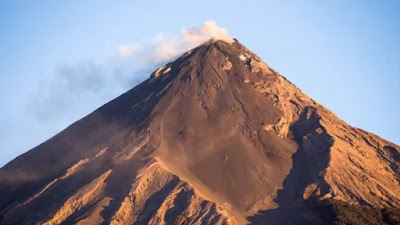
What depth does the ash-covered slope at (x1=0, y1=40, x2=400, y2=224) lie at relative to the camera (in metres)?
146

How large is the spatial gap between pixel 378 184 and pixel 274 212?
21.3 metres

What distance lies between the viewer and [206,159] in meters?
159

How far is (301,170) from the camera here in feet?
524

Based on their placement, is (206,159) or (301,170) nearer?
(206,159)

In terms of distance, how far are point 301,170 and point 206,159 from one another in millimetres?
17771

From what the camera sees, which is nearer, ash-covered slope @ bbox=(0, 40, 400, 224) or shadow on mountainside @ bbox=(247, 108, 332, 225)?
shadow on mountainside @ bbox=(247, 108, 332, 225)

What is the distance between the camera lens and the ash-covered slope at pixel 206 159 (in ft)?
480

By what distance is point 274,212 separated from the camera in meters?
148

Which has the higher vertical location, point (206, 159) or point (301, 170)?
point (206, 159)

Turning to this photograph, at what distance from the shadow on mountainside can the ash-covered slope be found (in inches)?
11.5

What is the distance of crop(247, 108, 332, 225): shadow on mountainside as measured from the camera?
5758 inches

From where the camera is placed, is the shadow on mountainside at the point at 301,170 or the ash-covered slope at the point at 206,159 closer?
the shadow on mountainside at the point at 301,170

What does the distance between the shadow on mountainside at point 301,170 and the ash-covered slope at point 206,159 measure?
29 centimetres

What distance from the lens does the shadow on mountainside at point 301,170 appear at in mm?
146250
